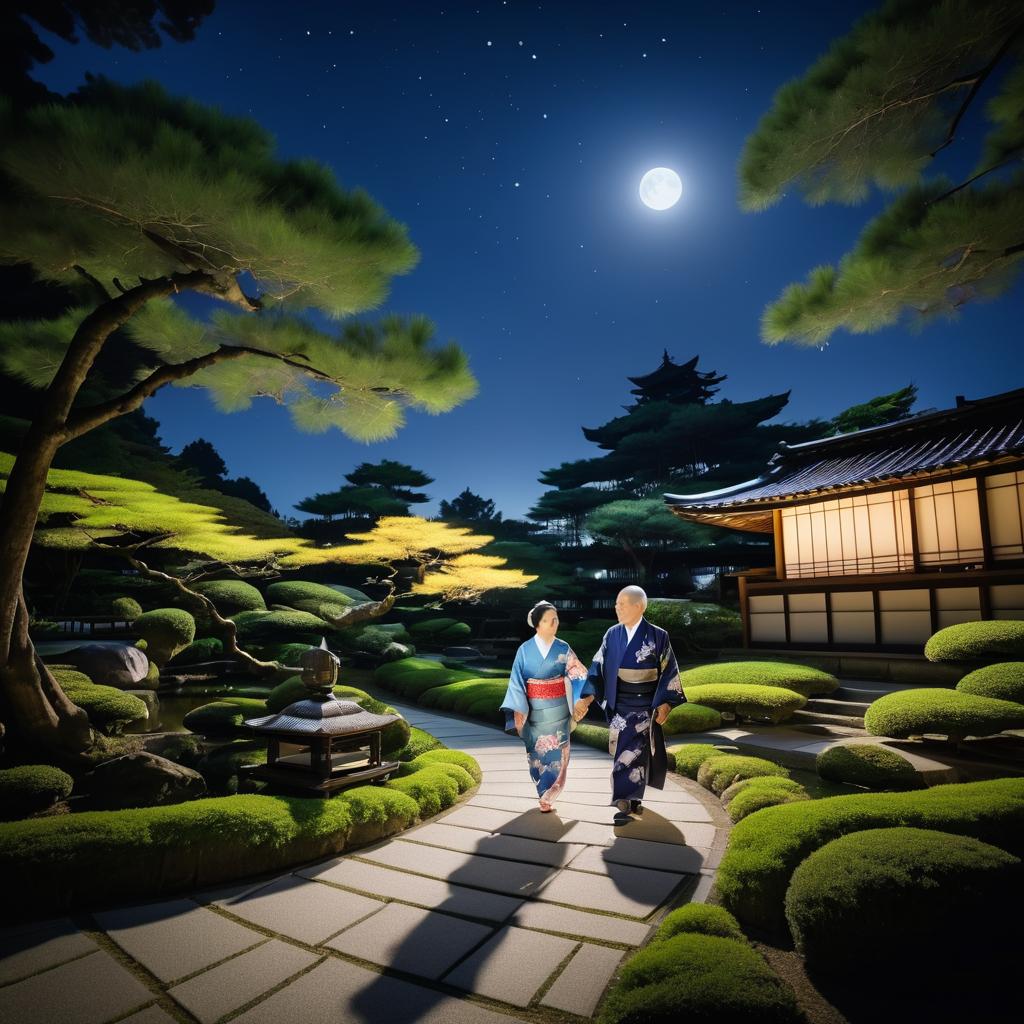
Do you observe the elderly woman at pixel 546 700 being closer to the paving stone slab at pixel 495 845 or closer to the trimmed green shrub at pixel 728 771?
the paving stone slab at pixel 495 845

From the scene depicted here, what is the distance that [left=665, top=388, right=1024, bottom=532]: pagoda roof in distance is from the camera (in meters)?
8.30

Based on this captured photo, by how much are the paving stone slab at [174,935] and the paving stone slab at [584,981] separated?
1291 millimetres

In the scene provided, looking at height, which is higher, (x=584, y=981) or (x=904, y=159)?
(x=904, y=159)

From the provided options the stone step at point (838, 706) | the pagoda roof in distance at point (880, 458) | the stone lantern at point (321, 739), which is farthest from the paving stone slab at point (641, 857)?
the pagoda roof in distance at point (880, 458)

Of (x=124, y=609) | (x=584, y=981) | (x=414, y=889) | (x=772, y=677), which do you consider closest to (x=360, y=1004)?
(x=584, y=981)

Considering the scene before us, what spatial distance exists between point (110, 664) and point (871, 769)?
11.5m

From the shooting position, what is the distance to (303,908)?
2.65 metres

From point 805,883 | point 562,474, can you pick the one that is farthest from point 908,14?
point 562,474

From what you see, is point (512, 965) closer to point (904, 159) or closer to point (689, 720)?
point (689, 720)

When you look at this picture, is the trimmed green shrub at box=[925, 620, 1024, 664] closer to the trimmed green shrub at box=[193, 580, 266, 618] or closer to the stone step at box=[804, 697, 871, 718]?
the stone step at box=[804, 697, 871, 718]

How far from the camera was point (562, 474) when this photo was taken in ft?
105

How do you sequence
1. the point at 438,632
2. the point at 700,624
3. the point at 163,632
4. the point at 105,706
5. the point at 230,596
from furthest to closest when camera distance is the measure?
1. the point at 438,632
2. the point at 230,596
3. the point at 700,624
4. the point at 163,632
5. the point at 105,706

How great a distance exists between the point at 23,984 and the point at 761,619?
11.5 metres

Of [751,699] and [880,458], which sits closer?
[751,699]
